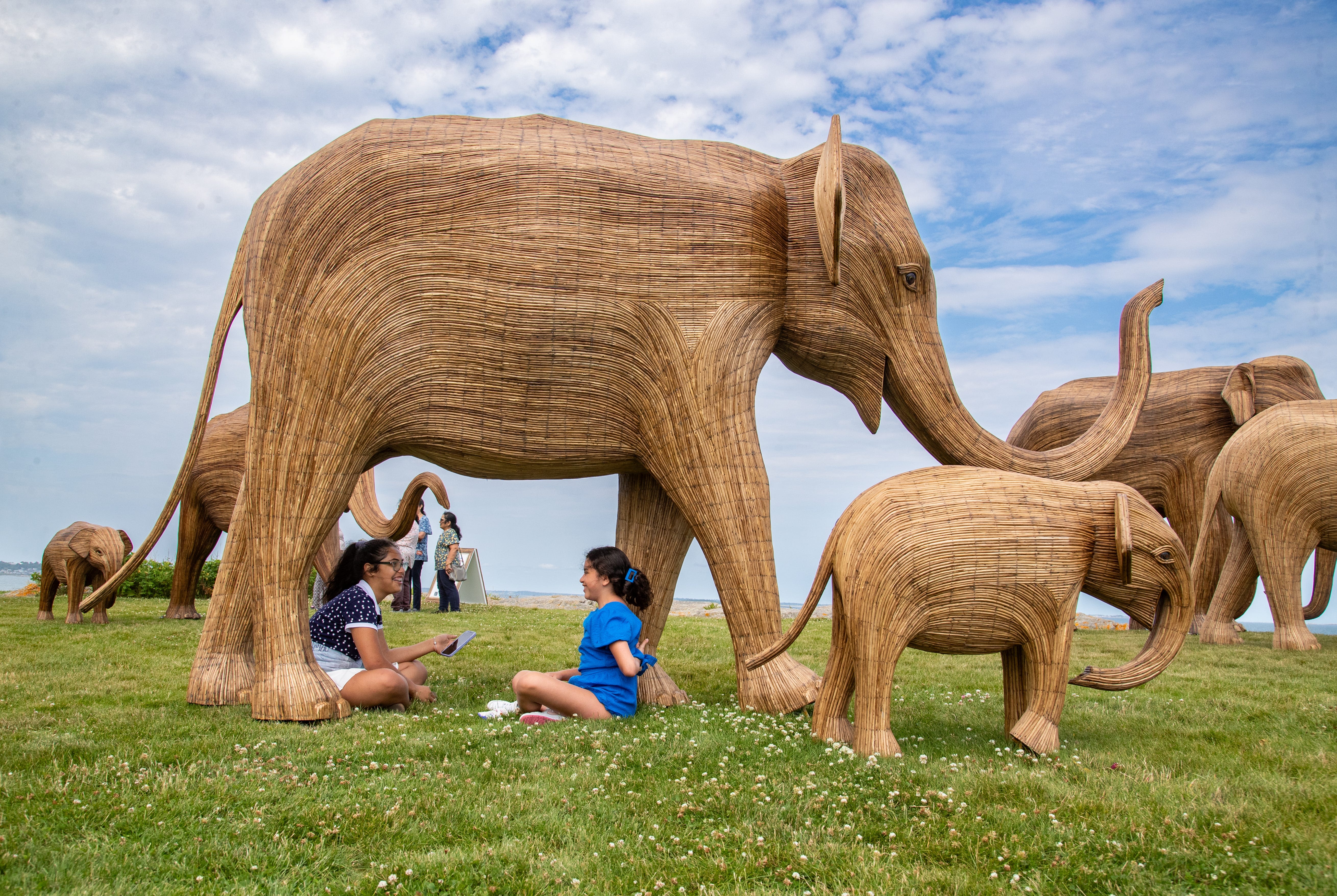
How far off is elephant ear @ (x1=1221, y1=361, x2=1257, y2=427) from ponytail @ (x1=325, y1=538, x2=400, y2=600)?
910cm

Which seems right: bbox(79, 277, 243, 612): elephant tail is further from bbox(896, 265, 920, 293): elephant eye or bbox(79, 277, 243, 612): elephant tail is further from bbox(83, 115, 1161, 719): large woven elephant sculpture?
bbox(896, 265, 920, 293): elephant eye

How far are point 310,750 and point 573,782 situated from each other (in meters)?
1.29

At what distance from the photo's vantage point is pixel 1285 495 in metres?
8.64

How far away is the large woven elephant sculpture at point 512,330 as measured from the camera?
5.00m

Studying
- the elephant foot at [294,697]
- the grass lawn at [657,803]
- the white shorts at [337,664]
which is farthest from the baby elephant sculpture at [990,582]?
the white shorts at [337,664]

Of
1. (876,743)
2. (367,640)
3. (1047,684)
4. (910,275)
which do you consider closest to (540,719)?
(367,640)

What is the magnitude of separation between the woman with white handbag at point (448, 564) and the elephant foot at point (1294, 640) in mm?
9813

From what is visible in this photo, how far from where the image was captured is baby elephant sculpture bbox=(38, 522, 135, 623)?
10.9 metres

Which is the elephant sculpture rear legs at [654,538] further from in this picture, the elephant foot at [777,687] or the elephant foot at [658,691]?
the elephant foot at [777,687]

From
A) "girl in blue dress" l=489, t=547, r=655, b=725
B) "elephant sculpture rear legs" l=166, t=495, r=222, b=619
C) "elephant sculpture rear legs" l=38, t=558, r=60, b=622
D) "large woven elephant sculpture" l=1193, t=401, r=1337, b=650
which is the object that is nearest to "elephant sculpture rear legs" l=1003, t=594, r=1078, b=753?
"girl in blue dress" l=489, t=547, r=655, b=725

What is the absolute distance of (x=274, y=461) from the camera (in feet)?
16.3

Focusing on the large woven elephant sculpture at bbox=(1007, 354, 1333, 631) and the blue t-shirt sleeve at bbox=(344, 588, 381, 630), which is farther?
the large woven elephant sculpture at bbox=(1007, 354, 1333, 631)

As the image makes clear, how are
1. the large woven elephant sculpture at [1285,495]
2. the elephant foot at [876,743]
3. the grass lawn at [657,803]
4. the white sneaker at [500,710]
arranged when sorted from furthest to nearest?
the large woven elephant sculpture at [1285,495]
the white sneaker at [500,710]
the elephant foot at [876,743]
the grass lawn at [657,803]

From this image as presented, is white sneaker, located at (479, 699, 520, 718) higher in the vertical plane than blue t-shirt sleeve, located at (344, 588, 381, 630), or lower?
lower
